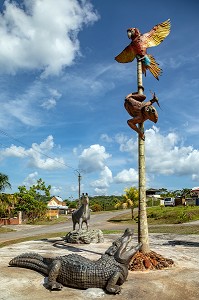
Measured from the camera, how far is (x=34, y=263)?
803 centimetres

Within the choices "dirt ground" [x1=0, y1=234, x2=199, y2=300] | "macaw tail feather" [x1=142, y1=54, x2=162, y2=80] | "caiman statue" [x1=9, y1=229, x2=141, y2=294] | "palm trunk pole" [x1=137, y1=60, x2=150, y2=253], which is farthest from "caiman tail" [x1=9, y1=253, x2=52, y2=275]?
"macaw tail feather" [x1=142, y1=54, x2=162, y2=80]

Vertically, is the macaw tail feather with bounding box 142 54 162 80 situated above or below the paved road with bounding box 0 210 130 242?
above

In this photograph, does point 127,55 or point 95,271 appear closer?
point 95,271

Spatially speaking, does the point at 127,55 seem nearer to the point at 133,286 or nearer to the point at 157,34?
the point at 157,34

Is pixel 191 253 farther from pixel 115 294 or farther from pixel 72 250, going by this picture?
pixel 115 294

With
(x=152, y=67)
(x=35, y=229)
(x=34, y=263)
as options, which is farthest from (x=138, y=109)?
(x=35, y=229)

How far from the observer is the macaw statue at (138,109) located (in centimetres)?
965

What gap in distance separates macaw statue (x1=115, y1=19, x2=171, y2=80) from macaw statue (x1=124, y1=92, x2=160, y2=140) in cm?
131

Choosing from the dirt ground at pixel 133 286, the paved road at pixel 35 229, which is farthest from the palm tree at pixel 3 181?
the dirt ground at pixel 133 286

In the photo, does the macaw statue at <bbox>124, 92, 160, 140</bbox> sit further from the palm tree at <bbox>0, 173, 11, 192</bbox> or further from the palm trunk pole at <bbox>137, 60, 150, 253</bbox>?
the palm tree at <bbox>0, 173, 11, 192</bbox>

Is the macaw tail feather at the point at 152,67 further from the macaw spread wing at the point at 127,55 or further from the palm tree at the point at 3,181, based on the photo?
the palm tree at the point at 3,181

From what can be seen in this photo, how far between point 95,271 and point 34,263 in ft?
6.22

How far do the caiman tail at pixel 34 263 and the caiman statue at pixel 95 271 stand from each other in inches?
12.7

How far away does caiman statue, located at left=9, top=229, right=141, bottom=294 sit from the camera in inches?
270
